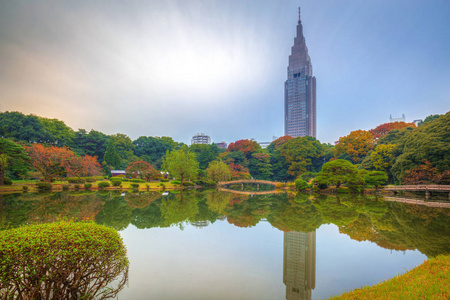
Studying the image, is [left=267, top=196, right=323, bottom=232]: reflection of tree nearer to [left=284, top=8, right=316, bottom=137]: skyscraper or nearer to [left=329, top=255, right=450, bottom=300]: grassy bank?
[left=329, top=255, right=450, bottom=300]: grassy bank

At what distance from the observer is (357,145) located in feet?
115

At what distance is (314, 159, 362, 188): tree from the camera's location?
24131 mm

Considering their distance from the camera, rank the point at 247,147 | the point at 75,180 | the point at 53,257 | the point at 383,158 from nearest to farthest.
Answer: the point at 53,257, the point at 75,180, the point at 383,158, the point at 247,147

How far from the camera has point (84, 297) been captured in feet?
11.0

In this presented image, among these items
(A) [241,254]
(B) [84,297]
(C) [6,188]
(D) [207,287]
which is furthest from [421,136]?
(C) [6,188]

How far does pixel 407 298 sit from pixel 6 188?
28.4 m

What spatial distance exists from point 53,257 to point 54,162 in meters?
28.3

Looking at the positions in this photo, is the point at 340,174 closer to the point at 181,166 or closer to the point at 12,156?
the point at 181,166

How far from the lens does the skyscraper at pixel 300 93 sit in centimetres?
8500

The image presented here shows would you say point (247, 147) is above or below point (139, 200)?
above

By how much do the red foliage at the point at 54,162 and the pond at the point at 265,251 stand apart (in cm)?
1679

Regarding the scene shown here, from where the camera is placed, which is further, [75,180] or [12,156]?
[75,180]

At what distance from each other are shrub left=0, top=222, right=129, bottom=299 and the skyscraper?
86.4m

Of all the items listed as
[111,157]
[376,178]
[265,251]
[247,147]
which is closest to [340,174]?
[376,178]
